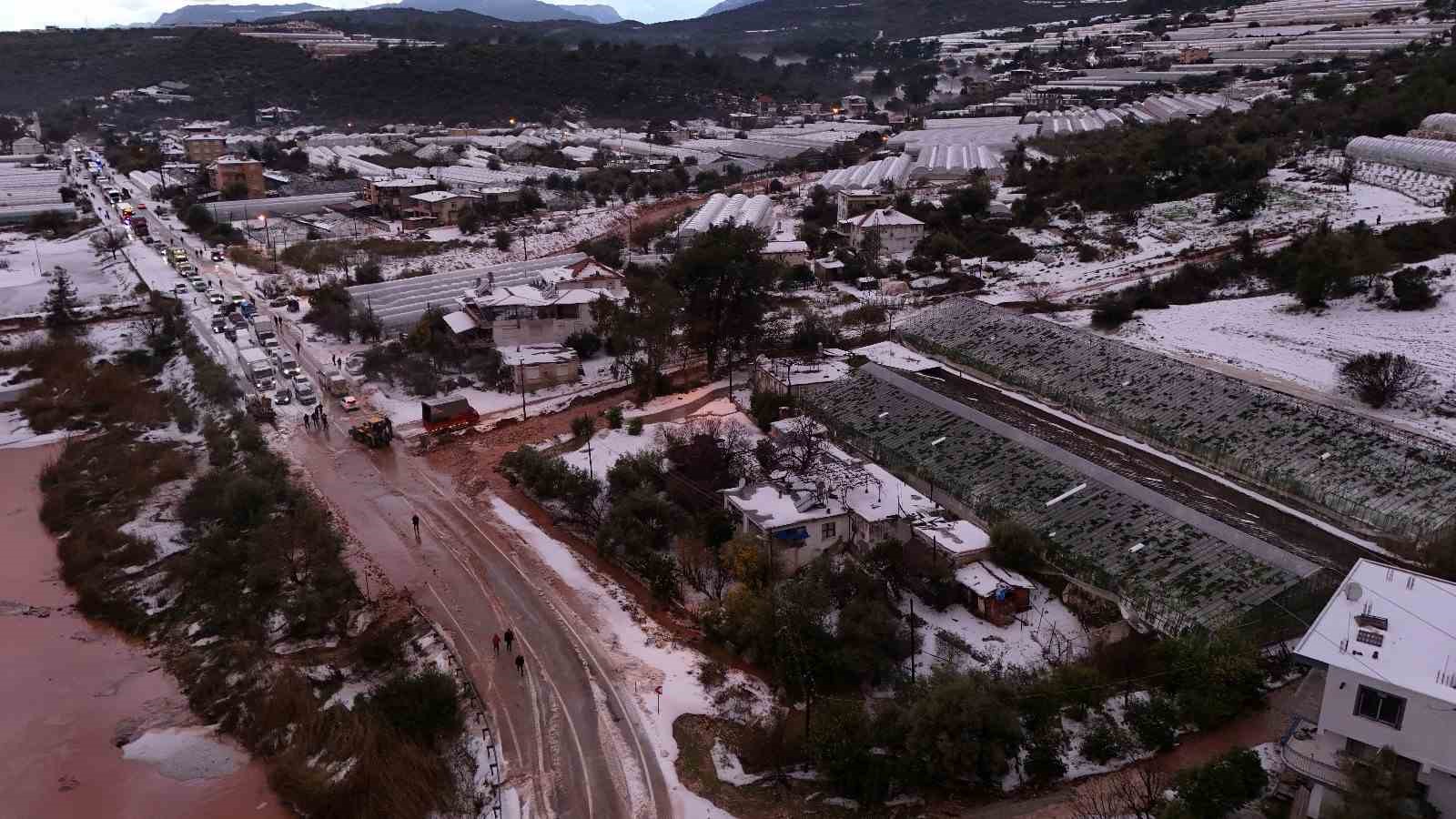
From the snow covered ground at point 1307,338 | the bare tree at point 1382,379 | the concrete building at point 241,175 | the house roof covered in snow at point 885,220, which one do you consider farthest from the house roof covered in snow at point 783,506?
the concrete building at point 241,175

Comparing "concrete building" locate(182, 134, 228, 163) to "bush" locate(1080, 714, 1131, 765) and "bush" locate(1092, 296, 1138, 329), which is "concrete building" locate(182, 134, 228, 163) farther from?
"bush" locate(1080, 714, 1131, 765)

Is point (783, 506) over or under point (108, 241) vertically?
under

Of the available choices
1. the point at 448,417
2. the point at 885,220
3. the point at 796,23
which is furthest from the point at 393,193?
the point at 796,23

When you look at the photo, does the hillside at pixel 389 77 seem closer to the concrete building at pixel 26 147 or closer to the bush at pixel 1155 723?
the concrete building at pixel 26 147

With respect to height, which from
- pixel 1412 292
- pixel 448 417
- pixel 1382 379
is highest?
pixel 1412 292

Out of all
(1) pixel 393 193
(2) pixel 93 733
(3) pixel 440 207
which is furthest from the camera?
(1) pixel 393 193

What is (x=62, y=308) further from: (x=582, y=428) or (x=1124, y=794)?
(x=1124, y=794)

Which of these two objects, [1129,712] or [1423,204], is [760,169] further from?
[1129,712]

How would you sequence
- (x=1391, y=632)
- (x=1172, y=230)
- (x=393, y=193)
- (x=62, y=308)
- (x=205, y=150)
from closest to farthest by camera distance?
1. (x=1391, y=632)
2. (x=62, y=308)
3. (x=1172, y=230)
4. (x=393, y=193)
5. (x=205, y=150)
